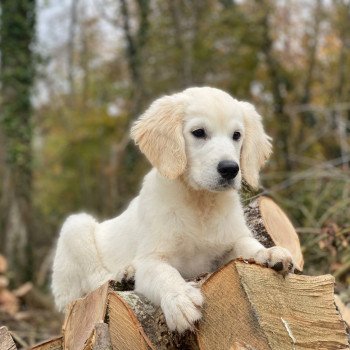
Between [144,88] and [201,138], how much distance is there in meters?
12.5

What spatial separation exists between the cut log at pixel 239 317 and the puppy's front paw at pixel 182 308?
0.27 ft

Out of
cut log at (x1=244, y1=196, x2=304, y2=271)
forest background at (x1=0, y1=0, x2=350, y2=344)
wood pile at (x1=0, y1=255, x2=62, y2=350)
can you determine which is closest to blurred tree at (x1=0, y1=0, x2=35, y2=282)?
forest background at (x1=0, y1=0, x2=350, y2=344)

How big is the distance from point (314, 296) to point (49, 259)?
11.2 m

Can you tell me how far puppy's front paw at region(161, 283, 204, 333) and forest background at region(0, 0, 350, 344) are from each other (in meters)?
7.78

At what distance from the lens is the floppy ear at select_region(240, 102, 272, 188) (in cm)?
410

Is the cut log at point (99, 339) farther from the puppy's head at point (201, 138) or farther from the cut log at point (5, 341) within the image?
the puppy's head at point (201, 138)

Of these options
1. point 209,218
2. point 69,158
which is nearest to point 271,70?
point 69,158

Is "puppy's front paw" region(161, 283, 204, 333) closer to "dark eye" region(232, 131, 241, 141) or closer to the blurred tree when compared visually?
"dark eye" region(232, 131, 241, 141)

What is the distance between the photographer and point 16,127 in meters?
12.0

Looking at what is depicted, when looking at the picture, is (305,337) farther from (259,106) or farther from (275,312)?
(259,106)

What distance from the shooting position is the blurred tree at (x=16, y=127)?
1200 cm

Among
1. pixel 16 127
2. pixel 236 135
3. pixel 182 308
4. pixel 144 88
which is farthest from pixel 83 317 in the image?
pixel 144 88

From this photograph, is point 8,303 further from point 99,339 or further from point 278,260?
point 278,260

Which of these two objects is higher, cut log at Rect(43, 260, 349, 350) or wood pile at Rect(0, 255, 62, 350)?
cut log at Rect(43, 260, 349, 350)
